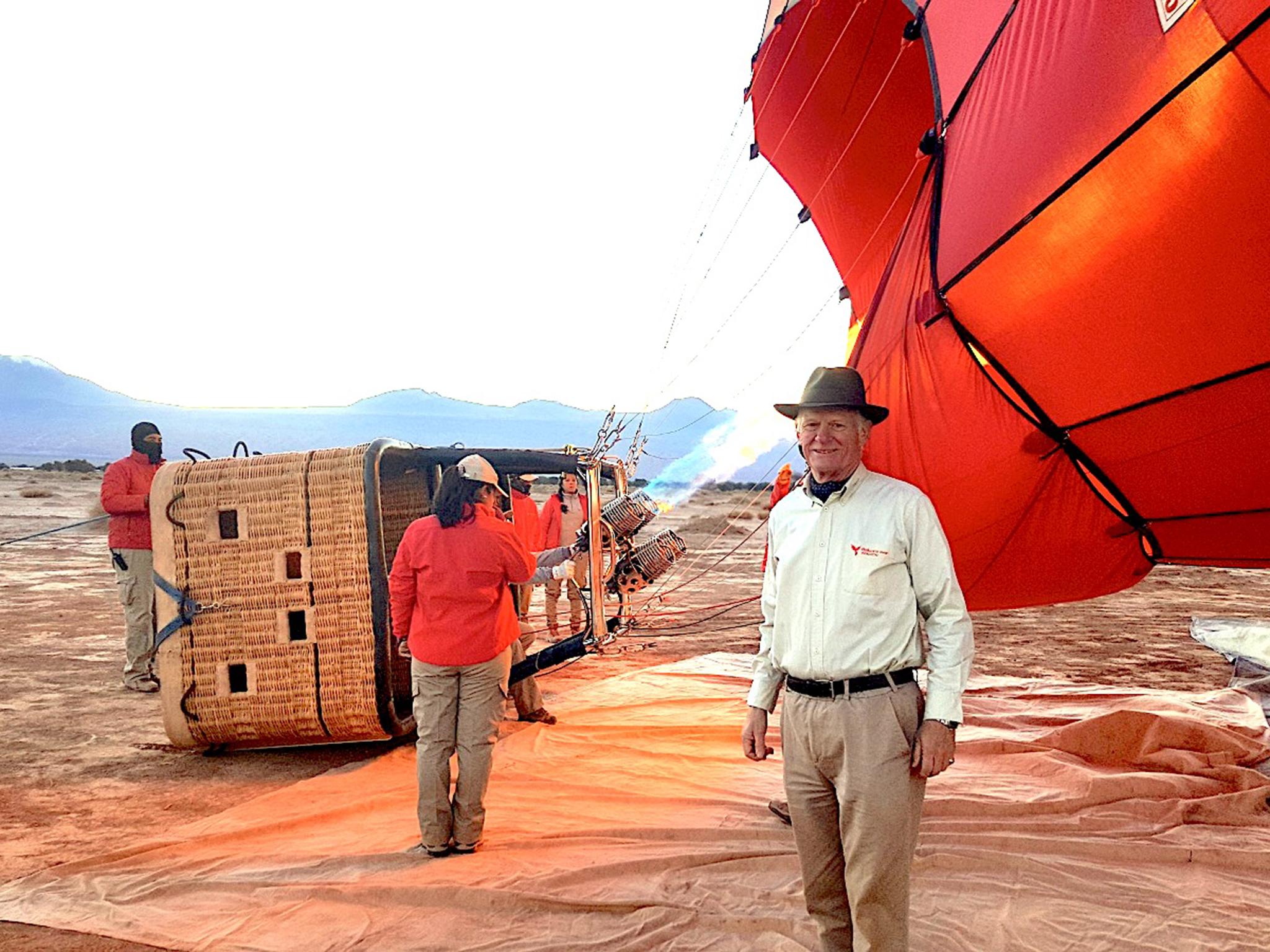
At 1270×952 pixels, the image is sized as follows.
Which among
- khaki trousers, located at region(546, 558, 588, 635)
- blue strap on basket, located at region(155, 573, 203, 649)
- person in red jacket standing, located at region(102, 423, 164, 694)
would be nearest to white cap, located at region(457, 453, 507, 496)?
blue strap on basket, located at region(155, 573, 203, 649)

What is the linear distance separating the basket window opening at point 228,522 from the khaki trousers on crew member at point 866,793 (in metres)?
3.60

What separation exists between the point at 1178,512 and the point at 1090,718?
4.53 ft

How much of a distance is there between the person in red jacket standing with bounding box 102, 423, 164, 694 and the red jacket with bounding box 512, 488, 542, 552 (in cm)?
238

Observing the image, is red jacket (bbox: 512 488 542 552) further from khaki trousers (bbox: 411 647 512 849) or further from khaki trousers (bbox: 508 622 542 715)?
khaki trousers (bbox: 411 647 512 849)

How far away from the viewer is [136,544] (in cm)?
620

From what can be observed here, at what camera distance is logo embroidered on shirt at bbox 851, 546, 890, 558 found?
218 centimetres

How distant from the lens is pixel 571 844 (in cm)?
362

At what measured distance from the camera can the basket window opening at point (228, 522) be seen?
4.84 meters

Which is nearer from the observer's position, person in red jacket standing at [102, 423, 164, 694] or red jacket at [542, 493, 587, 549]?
person in red jacket standing at [102, 423, 164, 694]

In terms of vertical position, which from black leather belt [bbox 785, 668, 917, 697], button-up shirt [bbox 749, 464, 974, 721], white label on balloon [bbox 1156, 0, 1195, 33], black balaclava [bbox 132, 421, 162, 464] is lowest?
black leather belt [bbox 785, 668, 917, 697]

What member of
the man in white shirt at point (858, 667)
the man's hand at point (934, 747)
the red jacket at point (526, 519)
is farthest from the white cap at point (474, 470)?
the red jacket at point (526, 519)

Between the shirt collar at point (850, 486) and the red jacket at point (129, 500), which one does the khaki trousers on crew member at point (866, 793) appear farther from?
the red jacket at point (129, 500)

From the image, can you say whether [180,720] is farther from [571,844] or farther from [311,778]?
[571,844]

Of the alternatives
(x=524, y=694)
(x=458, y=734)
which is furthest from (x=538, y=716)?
(x=458, y=734)
